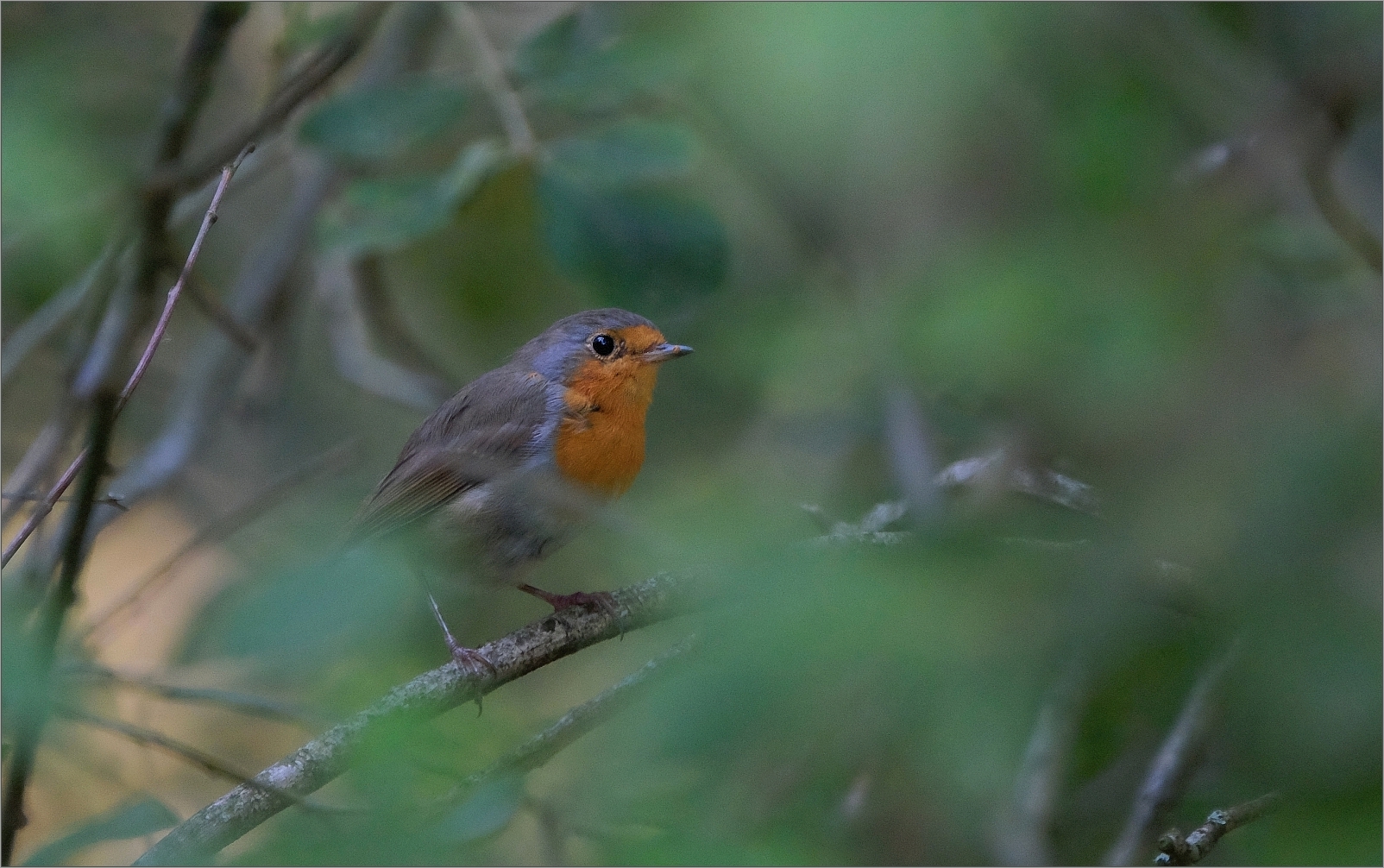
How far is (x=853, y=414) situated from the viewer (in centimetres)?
440

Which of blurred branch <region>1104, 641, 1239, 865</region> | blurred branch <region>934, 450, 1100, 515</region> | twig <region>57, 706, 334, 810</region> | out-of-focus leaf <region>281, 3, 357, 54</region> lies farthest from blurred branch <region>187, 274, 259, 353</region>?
blurred branch <region>1104, 641, 1239, 865</region>

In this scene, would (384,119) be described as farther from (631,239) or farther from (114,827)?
(114,827)

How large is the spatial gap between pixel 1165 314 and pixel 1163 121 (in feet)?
2.17

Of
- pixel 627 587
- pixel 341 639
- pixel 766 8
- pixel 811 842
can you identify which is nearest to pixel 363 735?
pixel 341 639

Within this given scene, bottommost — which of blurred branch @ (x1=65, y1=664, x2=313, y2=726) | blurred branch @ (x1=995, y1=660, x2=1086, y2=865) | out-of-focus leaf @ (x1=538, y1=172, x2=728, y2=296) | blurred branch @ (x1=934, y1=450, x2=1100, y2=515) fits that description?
blurred branch @ (x1=995, y1=660, x2=1086, y2=865)

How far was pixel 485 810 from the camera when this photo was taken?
4.72 ft

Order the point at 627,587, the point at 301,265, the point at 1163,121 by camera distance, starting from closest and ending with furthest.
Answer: the point at 1163,121
the point at 627,587
the point at 301,265

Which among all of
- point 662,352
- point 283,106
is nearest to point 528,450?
point 662,352

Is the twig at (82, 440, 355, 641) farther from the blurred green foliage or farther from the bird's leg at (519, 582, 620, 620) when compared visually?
the bird's leg at (519, 582, 620, 620)

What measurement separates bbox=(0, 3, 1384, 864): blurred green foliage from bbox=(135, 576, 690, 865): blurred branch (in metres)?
0.12

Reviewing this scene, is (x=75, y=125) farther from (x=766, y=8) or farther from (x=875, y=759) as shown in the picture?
(x=875, y=759)

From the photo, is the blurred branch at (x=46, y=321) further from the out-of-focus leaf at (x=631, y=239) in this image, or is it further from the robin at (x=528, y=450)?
the out-of-focus leaf at (x=631, y=239)

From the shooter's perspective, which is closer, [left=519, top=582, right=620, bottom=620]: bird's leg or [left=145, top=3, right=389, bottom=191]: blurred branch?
[left=145, top=3, right=389, bottom=191]: blurred branch

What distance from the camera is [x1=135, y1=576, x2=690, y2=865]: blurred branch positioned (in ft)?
5.87
